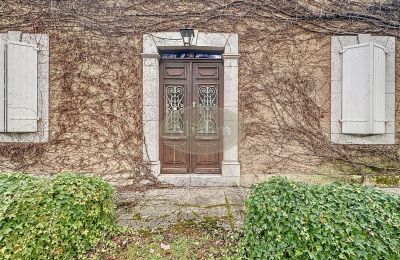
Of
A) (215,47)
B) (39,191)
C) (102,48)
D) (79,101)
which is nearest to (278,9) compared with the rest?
(215,47)

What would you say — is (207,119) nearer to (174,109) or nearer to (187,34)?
(174,109)

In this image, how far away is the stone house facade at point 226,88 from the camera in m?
4.51

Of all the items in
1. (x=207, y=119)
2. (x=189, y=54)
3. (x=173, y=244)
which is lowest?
(x=173, y=244)

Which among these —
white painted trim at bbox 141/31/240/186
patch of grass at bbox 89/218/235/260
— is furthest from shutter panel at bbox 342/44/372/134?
patch of grass at bbox 89/218/235/260

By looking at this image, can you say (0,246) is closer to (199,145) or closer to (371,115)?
(199,145)

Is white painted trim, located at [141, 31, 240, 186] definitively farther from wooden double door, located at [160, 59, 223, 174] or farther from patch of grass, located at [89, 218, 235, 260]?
patch of grass, located at [89, 218, 235, 260]

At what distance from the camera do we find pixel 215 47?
4574mm

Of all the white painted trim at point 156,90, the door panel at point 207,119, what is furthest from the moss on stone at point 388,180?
the door panel at point 207,119

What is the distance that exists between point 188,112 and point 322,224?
3.38m

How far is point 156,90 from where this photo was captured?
4.57 metres

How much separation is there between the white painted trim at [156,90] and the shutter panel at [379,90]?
2650 millimetres

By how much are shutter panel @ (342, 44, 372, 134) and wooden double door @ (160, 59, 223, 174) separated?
2449 mm

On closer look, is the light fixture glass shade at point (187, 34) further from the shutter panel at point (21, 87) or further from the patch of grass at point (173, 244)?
the patch of grass at point (173, 244)

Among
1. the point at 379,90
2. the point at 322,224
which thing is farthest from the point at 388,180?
the point at 322,224
